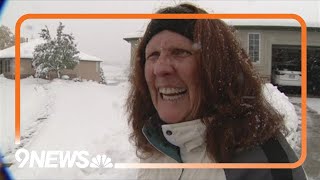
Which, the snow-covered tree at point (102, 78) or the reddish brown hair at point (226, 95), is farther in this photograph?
the snow-covered tree at point (102, 78)

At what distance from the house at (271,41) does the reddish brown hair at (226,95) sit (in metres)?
0.05

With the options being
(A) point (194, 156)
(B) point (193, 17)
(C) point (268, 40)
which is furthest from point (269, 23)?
(A) point (194, 156)

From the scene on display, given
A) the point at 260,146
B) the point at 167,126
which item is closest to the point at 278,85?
the point at 260,146

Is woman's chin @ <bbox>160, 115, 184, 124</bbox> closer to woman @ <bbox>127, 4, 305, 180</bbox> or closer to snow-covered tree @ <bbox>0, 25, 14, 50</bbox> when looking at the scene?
woman @ <bbox>127, 4, 305, 180</bbox>

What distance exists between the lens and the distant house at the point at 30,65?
3.45 ft

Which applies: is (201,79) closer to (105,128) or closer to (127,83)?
(127,83)

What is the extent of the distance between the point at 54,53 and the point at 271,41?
2.49ft

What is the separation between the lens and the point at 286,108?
1056 mm

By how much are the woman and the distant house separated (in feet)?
0.64

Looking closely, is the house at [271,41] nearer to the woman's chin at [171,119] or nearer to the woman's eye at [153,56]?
the woman's eye at [153,56]

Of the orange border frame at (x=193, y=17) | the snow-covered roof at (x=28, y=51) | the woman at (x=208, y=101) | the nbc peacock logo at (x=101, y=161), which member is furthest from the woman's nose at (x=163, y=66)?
the nbc peacock logo at (x=101, y=161)

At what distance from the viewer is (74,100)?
42.8 inches

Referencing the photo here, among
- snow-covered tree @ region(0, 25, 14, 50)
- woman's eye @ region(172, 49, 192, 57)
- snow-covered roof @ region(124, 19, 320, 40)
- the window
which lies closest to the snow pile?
the window

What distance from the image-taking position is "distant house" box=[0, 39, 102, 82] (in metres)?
1.05
